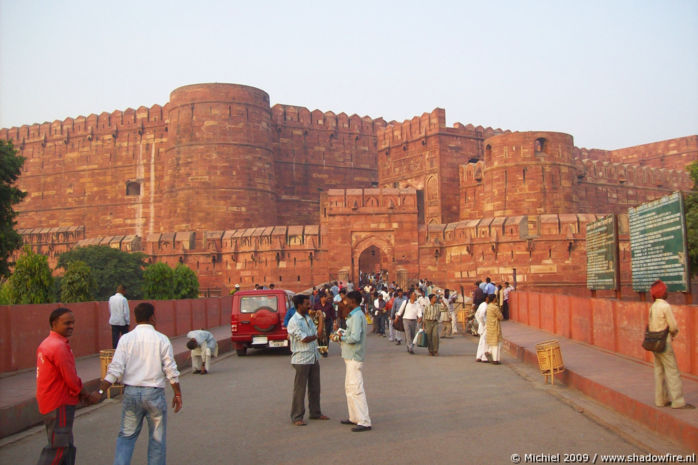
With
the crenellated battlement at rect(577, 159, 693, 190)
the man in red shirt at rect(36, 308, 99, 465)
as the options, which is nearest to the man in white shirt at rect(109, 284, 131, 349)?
the man in red shirt at rect(36, 308, 99, 465)

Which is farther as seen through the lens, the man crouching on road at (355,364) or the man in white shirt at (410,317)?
the man in white shirt at (410,317)

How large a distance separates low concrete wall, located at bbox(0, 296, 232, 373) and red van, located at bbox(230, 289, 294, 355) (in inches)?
80.7

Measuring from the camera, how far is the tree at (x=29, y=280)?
12.8 m

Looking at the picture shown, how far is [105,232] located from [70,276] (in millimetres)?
24490

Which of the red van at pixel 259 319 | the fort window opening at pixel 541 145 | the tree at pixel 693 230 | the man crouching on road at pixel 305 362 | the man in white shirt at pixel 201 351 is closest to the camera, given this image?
the man crouching on road at pixel 305 362

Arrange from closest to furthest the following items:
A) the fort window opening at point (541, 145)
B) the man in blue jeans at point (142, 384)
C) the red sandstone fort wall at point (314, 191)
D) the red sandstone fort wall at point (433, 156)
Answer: the man in blue jeans at point (142, 384), the red sandstone fort wall at point (314, 191), the fort window opening at point (541, 145), the red sandstone fort wall at point (433, 156)

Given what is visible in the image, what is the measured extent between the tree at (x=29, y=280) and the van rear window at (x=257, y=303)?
13.7 feet

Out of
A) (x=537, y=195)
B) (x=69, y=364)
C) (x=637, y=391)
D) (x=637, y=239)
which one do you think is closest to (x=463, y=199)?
(x=537, y=195)

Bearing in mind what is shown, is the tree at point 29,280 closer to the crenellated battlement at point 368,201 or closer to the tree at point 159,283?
the tree at point 159,283

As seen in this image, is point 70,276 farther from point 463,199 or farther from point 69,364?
point 463,199

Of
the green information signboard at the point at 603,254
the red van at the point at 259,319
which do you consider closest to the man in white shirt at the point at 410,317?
the red van at the point at 259,319

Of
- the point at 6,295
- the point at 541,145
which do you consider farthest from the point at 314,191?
the point at 6,295

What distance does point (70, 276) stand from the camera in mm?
13734

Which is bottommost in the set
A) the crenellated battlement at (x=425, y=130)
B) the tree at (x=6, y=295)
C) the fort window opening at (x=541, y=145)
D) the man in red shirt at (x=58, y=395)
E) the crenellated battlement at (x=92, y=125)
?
the man in red shirt at (x=58, y=395)
